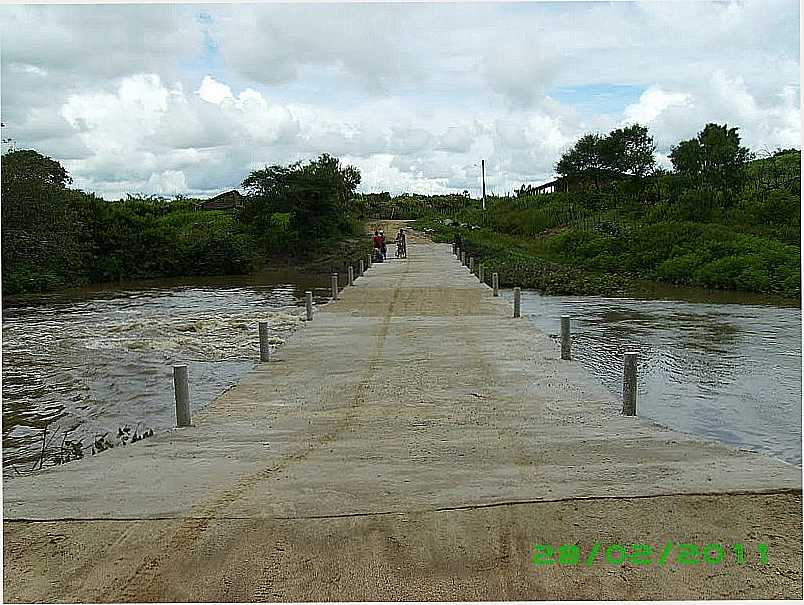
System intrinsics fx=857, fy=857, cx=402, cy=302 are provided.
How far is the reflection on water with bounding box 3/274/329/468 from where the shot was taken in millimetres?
12289

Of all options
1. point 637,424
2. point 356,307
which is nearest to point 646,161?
point 356,307

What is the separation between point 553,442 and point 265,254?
4209 cm

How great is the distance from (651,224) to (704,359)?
25061mm

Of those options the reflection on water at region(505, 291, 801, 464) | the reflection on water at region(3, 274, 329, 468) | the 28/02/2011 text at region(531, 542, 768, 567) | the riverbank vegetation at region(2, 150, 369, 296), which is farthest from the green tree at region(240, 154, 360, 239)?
the 28/02/2011 text at region(531, 542, 768, 567)

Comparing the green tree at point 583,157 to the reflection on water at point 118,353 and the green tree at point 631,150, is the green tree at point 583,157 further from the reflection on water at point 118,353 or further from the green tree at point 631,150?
the reflection on water at point 118,353

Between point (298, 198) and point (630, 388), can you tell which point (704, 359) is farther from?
point (298, 198)

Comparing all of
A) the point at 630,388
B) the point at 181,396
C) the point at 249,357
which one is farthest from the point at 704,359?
the point at 181,396

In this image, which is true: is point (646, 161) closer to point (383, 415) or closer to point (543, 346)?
point (543, 346)

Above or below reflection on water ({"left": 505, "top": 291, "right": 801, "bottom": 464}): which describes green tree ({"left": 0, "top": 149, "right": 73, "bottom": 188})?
above

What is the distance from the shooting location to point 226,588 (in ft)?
13.4

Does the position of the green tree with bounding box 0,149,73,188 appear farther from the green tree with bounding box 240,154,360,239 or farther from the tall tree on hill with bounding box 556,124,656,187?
the tall tree on hill with bounding box 556,124,656,187

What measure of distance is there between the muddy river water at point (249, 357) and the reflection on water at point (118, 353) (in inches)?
1.4

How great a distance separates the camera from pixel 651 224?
40.4m

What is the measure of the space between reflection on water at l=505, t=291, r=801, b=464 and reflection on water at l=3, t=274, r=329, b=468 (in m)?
6.86
